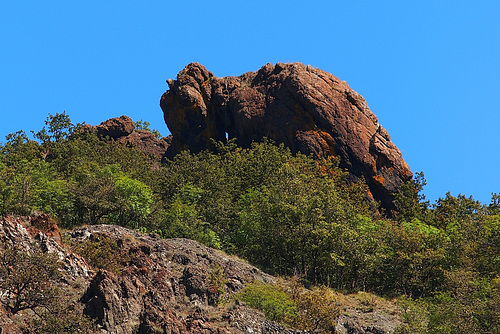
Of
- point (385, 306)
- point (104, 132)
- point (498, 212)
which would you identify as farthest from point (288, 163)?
point (104, 132)

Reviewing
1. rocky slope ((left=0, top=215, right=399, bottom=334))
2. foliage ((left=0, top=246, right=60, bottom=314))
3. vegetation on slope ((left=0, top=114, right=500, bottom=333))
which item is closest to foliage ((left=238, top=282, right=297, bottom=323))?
rocky slope ((left=0, top=215, right=399, bottom=334))

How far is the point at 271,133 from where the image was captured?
105438mm

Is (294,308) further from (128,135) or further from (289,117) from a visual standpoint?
(128,135)

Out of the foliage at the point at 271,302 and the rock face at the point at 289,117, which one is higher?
the rock face at the point at 289,117

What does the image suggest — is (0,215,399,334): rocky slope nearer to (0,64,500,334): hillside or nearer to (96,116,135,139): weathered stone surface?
(0,64,500,334): hillside

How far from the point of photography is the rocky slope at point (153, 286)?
37969 mm

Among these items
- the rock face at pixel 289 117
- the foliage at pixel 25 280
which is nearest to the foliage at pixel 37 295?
the foliage at pixel 25 280

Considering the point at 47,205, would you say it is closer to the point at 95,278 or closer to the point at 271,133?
the point at 95,278

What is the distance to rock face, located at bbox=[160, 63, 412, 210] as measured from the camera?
102188mm

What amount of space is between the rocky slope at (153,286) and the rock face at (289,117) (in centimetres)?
4714

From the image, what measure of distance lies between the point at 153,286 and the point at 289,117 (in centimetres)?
6374

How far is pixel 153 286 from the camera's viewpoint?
147 ft

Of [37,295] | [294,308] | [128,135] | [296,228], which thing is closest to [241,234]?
[296,228]

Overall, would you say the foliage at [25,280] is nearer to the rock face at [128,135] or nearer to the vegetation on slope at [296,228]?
the vegetation on slope at [296,228]
